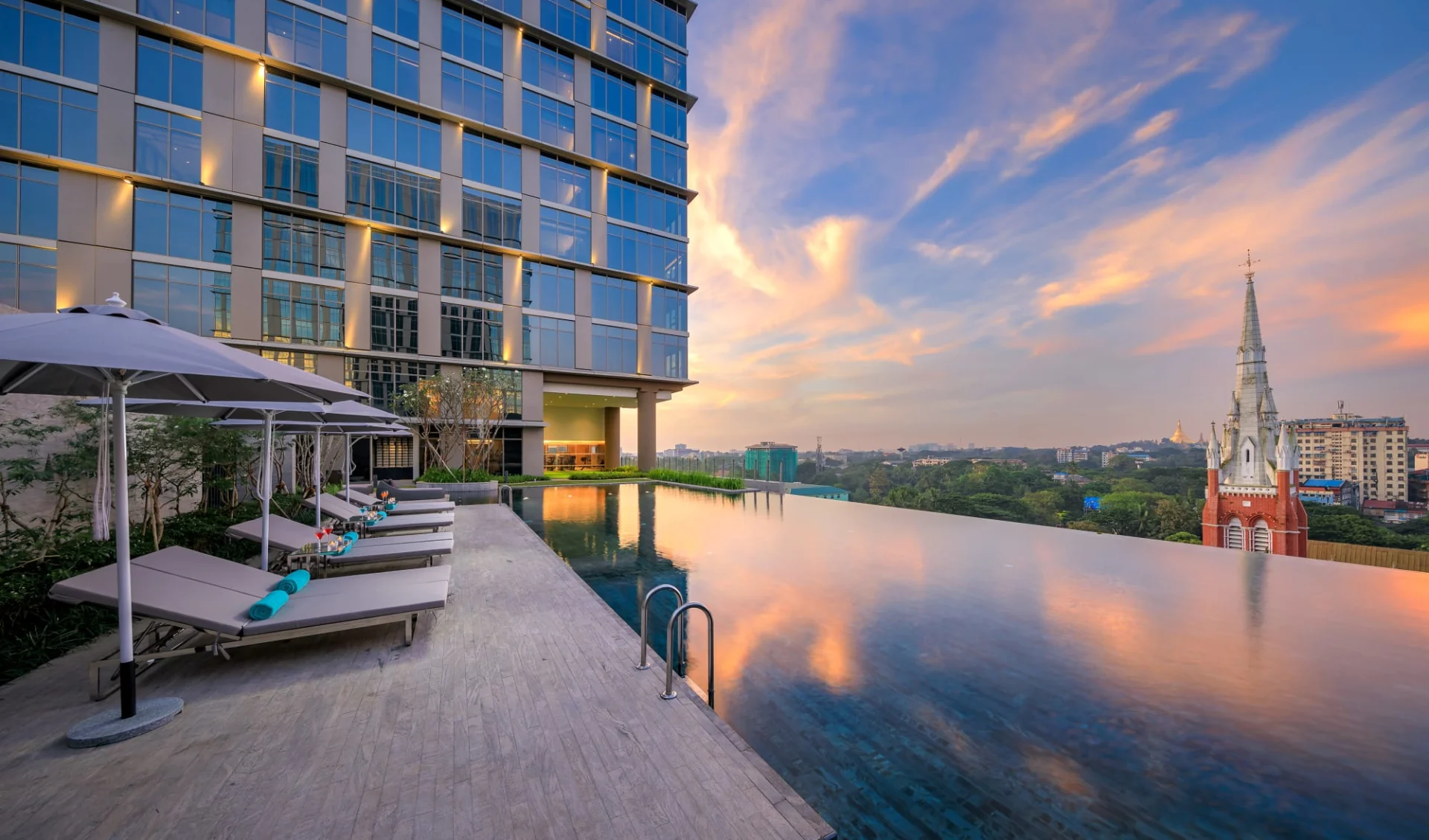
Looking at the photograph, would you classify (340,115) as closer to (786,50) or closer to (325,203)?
(325,203)

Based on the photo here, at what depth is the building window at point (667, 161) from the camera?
93.1 feet

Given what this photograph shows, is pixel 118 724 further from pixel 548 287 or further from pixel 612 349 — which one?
pixel 612 349

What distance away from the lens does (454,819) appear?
231cm

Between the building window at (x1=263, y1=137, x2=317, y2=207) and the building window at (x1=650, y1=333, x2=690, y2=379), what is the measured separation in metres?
16.0

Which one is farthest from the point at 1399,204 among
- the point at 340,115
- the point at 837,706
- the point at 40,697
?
the point at 340,115

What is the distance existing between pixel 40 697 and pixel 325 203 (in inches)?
905

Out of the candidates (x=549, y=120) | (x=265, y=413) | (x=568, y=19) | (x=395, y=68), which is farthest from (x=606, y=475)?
(x=568, y=19)

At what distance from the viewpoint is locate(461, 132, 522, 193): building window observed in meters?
23.4

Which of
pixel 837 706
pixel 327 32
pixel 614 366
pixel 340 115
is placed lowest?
pixel 837 706

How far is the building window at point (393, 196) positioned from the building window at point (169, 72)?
187 inches

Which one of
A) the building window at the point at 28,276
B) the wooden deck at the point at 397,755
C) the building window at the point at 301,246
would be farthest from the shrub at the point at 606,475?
the wooden deck at the point at 397,755

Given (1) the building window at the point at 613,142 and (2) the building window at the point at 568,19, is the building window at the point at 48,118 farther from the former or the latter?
(1) the building window at the point at 613,142

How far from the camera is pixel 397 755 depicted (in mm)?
2814

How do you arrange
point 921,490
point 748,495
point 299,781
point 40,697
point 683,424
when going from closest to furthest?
point 299,781 < point 40,697 < point 748,495 < point 921,490 < point 683,424
